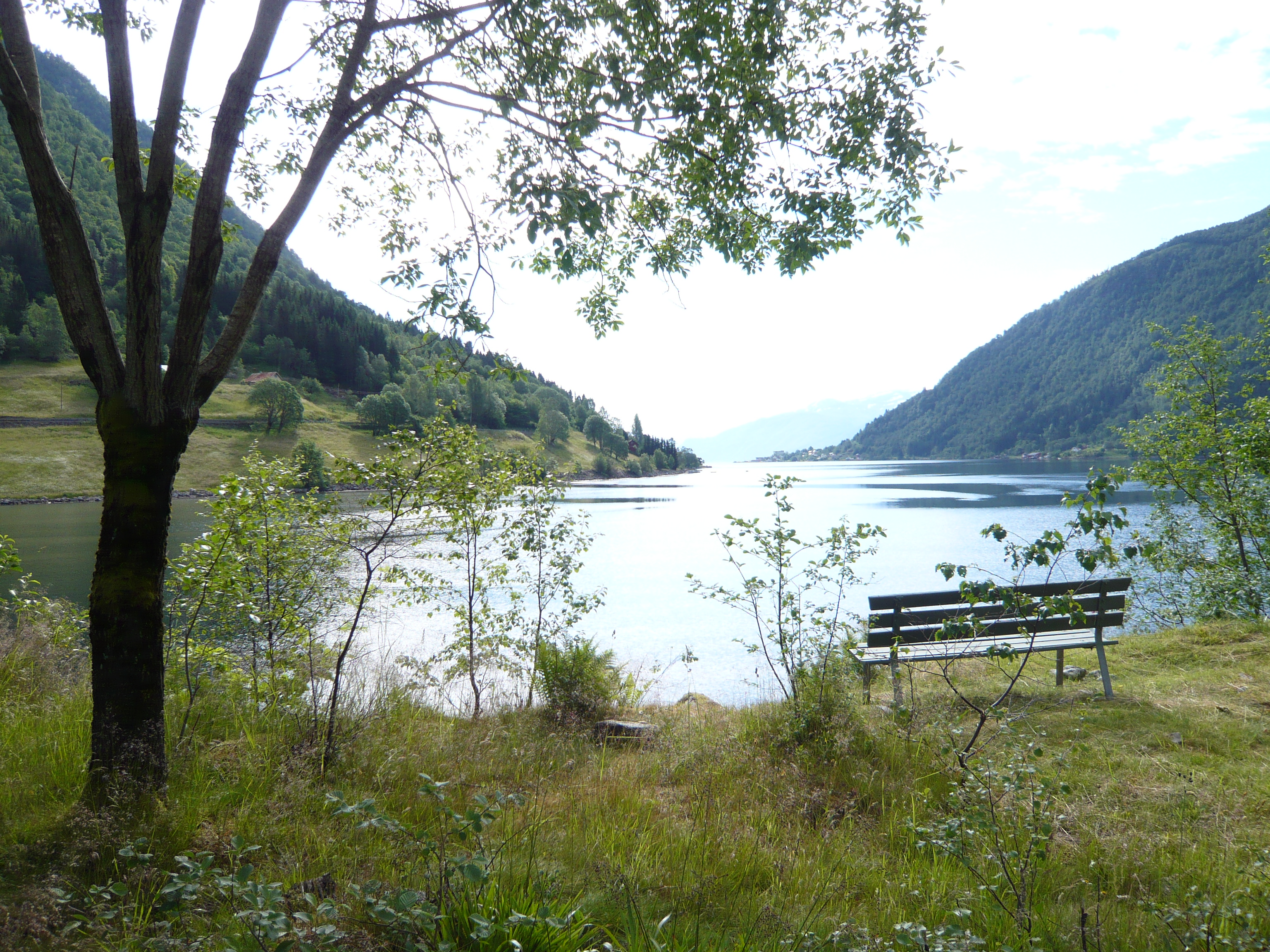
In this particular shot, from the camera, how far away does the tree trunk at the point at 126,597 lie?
11.0ft

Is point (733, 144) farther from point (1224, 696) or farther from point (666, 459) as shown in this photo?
point (666, 459)

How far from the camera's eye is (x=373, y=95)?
394 cm

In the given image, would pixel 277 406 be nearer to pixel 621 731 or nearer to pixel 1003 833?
pixel 621 731

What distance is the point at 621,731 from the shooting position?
22.8ft

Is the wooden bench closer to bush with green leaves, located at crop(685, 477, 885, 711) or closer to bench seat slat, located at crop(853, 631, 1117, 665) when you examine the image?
bench seat slat, located at crop(853, 631, 1117, 665)

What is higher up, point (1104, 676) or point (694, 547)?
point (1104, 676)

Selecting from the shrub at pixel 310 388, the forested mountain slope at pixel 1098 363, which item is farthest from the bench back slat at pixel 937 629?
the forested mountain slope at pixel 1098 363

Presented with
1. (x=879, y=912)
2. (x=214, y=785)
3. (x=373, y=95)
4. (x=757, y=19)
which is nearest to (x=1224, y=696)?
(x=879, y=912)

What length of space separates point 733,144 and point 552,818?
4567mm

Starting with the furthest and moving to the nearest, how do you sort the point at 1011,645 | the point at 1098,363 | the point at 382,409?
the point at 1098,363 < the point at 382,409 < the point at 1011,645

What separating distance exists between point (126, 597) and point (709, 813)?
3.60m

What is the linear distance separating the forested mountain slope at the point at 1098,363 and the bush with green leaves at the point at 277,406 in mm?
150181

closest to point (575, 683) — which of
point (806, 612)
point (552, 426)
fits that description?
point (806, 612)

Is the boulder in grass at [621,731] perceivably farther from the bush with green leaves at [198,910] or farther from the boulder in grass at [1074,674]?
the boulder in grass at [1074,674]
